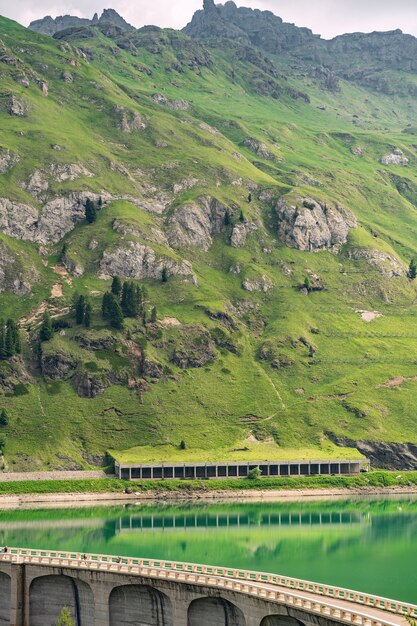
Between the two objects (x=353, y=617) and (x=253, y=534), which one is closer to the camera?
(x=353, y=617)

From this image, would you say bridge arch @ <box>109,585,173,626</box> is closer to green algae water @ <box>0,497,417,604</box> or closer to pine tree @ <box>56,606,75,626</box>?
pine tree @ <box>56,606,75,626</box>

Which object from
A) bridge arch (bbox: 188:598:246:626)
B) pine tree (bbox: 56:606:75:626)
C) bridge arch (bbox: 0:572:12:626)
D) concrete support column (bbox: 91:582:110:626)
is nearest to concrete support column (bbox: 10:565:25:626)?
bridge arch (bbox: 0:572:12:626)

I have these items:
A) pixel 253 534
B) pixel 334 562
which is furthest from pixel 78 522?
pixel 334 562

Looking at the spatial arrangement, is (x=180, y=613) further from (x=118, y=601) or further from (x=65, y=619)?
(x=65, y=619)

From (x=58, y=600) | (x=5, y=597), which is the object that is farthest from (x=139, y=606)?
(x=5, y=597)

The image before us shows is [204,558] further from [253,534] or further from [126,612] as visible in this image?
[126,612]

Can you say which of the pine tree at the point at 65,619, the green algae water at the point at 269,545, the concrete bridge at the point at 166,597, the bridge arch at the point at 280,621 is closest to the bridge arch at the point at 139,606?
the concrete bridge at the point at 166,597
